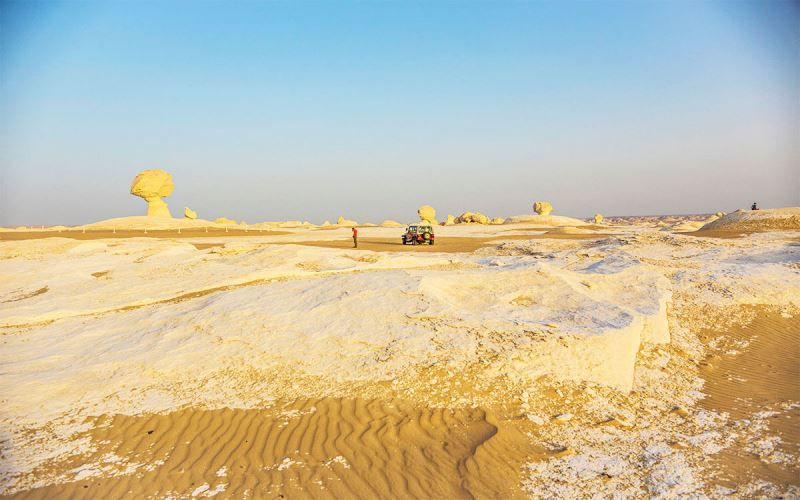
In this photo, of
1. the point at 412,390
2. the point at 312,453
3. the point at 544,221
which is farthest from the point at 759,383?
the point at 544,221

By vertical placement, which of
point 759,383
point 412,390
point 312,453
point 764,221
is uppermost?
point 764,221

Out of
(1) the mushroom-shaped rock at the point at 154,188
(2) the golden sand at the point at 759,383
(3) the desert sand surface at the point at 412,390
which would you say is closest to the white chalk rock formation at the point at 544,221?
(1) the mushroom-shaped rock at the point at 154,188

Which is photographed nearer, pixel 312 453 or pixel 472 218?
pixel 312 453

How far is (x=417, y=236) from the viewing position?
3091 centimetres

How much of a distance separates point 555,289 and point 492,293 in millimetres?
1387

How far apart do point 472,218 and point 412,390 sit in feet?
256

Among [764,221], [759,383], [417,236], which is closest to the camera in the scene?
[759,383]

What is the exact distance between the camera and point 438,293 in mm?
9797

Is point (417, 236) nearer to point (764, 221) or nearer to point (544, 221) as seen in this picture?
point (764, 221)

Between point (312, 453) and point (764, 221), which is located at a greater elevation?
point (764, 221)

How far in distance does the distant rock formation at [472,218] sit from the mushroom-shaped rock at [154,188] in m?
46.7

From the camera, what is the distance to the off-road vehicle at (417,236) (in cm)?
3092

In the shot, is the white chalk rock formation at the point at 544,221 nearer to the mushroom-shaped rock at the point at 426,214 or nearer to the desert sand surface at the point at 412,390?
the mushroom-shaped rock at the point at 426,214

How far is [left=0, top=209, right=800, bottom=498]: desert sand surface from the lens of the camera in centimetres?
495
